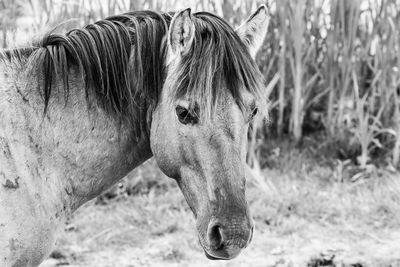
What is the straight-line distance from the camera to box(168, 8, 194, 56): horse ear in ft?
7.66

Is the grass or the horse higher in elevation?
the horse

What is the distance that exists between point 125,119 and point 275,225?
220 centimetres

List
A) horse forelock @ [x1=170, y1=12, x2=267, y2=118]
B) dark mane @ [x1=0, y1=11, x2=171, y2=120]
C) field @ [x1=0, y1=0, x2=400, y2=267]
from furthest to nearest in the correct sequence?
1. field @ [x1=0, y1=0, x2=400, y2=267]
2. dark mane @ [x1=0, y1=11, x2=171, y2=120]
3. horse forelock @ [x1=170, y1=12, x2=267, y2=118]

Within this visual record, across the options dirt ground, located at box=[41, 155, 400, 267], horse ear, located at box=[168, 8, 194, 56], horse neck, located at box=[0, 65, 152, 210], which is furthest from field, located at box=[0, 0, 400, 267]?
horse ear, located at box=[168, 8, 194, 56]

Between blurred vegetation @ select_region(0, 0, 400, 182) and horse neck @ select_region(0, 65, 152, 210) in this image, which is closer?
horse neck @ select_region(0, 65, 152, 210)

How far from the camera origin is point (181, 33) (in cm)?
237

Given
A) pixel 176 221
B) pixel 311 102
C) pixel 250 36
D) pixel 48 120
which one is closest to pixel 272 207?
pixel 176 221

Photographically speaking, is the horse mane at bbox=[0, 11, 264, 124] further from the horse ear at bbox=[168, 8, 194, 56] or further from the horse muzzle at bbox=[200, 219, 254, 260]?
the horse muzzle at bbox=[200, 219, 254, 260]

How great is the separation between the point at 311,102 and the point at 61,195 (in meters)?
3.28

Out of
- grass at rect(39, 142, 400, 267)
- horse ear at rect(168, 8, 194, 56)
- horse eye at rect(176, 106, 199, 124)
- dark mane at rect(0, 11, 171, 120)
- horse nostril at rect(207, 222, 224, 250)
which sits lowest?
grass at rect(39, 142, 400, 267)

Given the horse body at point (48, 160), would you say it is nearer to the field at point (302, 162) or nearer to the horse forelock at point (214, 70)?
the horse forelock at point (214, 70)

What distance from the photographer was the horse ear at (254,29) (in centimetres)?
264

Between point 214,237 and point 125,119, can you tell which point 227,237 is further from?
point 125,119

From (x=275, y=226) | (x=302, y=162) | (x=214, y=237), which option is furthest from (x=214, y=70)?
(x=302, y=162)
